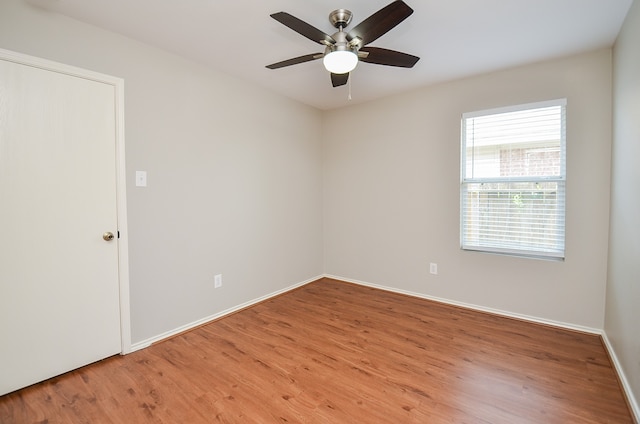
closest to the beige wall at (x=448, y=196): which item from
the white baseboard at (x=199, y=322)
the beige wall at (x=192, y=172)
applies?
the beige wall at (x=192, y=172)

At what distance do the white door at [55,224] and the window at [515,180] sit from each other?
133 inches

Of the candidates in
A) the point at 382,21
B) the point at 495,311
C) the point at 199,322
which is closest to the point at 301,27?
the point at 382,21

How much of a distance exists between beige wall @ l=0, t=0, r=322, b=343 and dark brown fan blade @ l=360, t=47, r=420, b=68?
5.34ft

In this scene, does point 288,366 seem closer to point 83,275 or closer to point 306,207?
point 83,275

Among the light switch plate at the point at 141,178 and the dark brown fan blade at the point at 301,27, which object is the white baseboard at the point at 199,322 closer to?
the light switch plate at the point at 141,178

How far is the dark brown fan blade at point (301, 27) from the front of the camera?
1593 millimetres

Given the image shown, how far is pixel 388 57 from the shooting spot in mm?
2064

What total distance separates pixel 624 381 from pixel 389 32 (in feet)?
9.31

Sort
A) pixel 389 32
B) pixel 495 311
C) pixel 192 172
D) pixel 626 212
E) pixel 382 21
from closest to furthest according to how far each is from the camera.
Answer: pixel 382 21, pixel 626 212, pixel 389 32, pixel 192 172, pixel 495 311

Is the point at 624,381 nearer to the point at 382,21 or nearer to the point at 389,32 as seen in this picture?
the point at 382,21

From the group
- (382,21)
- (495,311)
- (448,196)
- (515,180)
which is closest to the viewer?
(382,21)

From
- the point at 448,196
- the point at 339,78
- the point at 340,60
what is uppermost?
the point at 339,78

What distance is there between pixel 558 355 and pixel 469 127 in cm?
222

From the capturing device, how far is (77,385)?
1.93m
